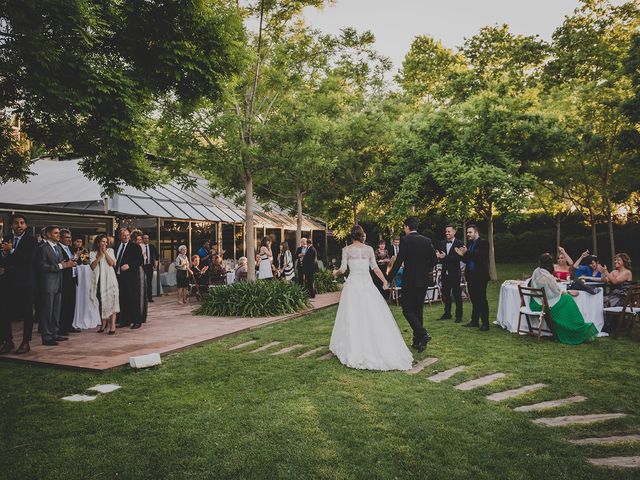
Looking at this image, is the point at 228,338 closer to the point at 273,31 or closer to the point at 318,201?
the point at 273,31

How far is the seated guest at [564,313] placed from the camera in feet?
23.3

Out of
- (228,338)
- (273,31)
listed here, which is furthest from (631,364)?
(273,31)

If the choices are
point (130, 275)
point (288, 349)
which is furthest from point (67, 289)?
point (288, 349)

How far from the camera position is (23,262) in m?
6.52

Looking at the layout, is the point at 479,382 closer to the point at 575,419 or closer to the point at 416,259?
the point at 575,419

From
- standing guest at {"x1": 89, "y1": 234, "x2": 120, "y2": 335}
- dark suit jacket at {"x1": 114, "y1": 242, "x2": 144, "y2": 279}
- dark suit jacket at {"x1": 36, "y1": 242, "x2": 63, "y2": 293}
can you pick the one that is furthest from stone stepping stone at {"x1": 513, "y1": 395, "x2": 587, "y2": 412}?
dark suit jacket at {"x1": 114, "y1": 242, "x2": 144, "y2": 279}

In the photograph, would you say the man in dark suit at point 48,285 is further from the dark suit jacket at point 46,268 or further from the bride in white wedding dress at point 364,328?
the bride in white wedding dress at point 364,328

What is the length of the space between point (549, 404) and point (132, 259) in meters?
7.77

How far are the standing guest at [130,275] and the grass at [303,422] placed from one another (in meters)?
2.76

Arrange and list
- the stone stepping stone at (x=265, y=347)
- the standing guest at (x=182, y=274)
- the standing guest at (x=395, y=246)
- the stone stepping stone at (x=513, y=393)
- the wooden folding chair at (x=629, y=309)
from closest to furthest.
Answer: the stone stepping stone at (x=513, y=393), the stone stepping stone at (x=265, y=347), the wooden folding chair at (x=629, y=309), the standing guest at (x=395, y=246), the standing guest at (x=182, y=274)

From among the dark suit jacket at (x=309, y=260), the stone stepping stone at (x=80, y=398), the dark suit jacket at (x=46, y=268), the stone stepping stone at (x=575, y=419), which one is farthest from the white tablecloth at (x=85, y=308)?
the stone stepping stone at (x=575, y=419)

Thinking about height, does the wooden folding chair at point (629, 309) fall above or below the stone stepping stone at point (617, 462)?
above

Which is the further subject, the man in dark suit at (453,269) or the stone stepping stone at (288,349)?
the man in dark suit at (453,269)

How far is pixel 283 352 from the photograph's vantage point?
6.64 m
